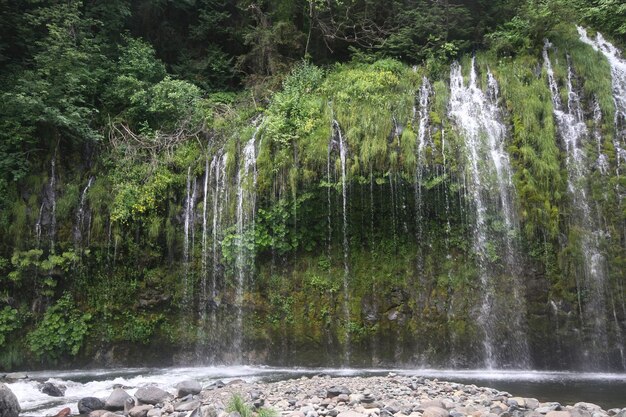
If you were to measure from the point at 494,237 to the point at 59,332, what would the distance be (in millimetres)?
9301

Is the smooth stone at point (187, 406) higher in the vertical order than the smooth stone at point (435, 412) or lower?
lower

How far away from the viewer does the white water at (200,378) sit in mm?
7902

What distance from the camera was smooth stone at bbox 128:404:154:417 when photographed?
662 centimetres

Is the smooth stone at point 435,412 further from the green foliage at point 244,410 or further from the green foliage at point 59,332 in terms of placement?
the green foliage at point 59,332

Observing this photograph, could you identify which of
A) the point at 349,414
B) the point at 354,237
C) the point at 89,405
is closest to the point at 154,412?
the point at 89,405

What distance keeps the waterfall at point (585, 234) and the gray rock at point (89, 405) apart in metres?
8.35

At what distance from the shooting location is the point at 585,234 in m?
9.95

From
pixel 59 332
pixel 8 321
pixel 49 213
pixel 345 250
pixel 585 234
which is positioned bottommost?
pixel 59 332

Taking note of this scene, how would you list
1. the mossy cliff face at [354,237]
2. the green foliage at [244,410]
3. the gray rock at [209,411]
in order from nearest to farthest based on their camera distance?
the green foliage at [244,410] → the gray rock at [209,411] → the mossy cliff face at [354,237]

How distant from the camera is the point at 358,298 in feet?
34.9

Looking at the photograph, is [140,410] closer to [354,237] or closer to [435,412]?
[435,412]

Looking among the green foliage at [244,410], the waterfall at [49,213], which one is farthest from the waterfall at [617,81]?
the waterfall at [49,213]

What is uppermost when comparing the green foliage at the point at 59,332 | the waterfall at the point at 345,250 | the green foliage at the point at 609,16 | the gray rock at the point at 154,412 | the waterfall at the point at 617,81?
the green foliage at the point at 609,16

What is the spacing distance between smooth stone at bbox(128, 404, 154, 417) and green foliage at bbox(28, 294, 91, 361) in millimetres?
4850
